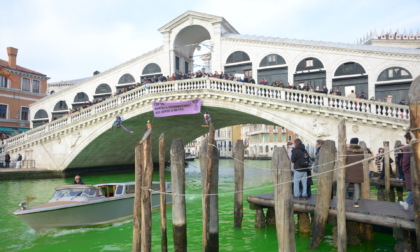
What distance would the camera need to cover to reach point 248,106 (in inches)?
659

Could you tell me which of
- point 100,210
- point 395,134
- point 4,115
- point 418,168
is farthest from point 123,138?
point 418,168

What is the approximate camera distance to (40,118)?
27.1 m

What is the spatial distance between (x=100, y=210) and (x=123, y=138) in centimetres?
1434

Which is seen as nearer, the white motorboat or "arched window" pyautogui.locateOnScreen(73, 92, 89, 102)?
the white motorboat

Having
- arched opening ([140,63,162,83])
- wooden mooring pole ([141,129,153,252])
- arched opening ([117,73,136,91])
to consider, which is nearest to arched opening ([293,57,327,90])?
arched opening ([140,63,162,83])

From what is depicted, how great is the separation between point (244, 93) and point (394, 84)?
7.83m

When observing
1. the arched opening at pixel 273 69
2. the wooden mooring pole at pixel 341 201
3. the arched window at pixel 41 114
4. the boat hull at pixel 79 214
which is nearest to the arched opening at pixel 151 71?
the arched opening at pixel 273 69

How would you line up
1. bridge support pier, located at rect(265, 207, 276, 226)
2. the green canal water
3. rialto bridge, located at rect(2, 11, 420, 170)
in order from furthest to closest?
rialto bridge, located at rect(2, 11, 420, 170) < bridge support pier, located at rect(265, 207, 276, 226) < the green canal water

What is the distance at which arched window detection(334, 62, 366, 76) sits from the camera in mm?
18078

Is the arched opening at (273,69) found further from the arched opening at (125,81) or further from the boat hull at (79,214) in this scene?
the boat hull at (79,214)

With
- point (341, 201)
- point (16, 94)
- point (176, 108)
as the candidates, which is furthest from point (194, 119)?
point (341, 201)

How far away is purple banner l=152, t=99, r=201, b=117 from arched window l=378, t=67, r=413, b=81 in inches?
381

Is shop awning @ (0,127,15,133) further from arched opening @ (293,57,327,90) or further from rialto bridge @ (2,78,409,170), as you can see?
arched opening @ (293,57,327,90)

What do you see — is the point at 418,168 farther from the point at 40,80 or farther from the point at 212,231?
the point at 40,80
